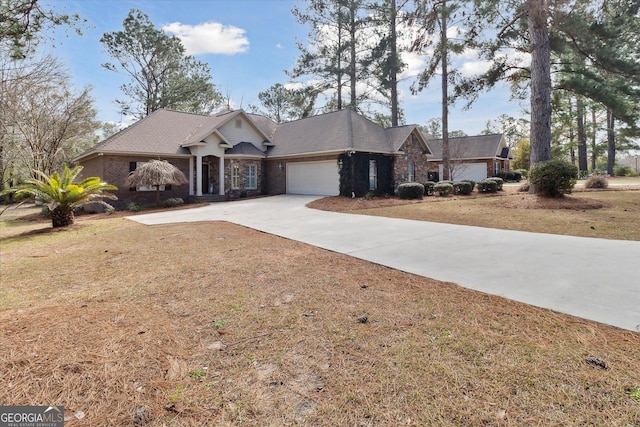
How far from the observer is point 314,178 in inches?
794

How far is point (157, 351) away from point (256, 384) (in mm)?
1003

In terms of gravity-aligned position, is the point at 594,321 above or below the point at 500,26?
below

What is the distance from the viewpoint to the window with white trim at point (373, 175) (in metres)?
19.2

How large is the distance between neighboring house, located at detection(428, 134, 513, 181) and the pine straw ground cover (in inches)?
1245

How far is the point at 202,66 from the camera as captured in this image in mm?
31547

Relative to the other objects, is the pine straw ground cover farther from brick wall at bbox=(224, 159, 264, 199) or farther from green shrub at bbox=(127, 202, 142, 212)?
brick wall at bbox=(224, 159, 264, 199)

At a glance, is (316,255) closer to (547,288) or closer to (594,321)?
(547,288)

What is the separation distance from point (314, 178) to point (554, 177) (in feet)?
39.7

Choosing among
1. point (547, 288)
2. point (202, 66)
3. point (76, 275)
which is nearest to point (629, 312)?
point (547, 288)

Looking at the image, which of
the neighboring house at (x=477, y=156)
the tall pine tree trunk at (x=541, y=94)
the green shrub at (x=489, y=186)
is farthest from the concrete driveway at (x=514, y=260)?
the neighboring house at (x=477, y=156)

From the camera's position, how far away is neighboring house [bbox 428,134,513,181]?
33406 millimetres

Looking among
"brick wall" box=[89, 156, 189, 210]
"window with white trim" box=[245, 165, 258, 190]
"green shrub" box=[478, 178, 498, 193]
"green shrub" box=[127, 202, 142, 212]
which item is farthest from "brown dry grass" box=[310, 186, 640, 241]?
"brick wall" box=[89, 156, 189, 210]

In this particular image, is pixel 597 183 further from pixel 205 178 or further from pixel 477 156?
pixel 205 178

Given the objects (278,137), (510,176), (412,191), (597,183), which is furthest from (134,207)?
(510,176)
